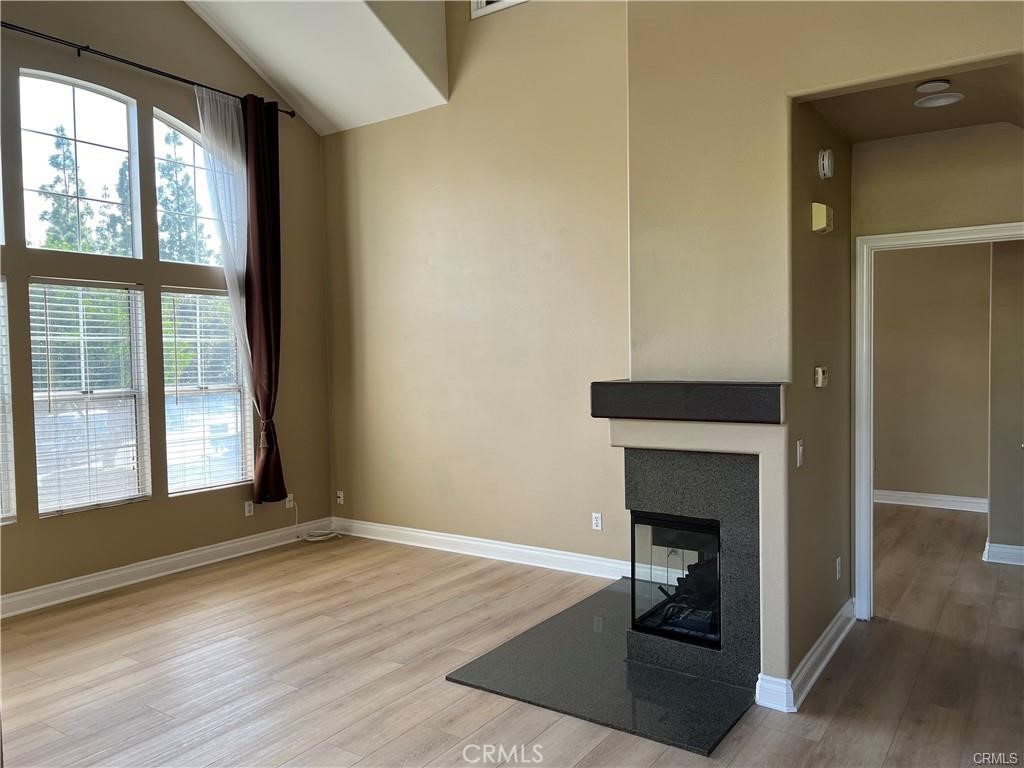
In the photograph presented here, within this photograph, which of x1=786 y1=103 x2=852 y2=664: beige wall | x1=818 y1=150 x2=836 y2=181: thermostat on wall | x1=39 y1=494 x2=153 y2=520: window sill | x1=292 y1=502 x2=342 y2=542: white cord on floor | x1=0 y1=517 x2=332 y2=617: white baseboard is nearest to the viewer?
x1=786 y1=103 x2=852 y2=664: beige wall

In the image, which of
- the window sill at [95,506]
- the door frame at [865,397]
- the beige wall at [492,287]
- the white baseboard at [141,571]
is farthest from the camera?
the beige wall at [492,287]

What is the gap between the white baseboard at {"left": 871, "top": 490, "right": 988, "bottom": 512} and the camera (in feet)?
21.5

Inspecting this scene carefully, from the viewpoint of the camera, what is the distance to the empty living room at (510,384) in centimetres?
299

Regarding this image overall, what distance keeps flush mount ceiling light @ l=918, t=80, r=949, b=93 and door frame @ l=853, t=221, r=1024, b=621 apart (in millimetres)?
892

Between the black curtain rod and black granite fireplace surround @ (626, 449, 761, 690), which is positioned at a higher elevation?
the black curtain rod

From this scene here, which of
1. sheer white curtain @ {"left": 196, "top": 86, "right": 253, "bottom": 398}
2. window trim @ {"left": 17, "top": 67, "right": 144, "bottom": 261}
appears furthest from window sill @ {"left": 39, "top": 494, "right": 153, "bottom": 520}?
window trim @ {"left": 17, "top": 67, "right": 144, "bottom": 261}

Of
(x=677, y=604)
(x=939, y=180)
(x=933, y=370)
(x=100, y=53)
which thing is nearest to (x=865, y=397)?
(x=939, y=180)

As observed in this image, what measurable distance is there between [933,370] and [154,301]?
21.1ft

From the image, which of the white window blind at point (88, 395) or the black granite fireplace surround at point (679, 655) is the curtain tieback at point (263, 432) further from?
the black granite fireplace surround at point (679, 655)

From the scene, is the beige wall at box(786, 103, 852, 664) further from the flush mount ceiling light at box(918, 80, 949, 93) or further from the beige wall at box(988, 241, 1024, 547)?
the beige wall at box(988, 241, 1024, 547)

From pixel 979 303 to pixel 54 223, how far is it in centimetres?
707

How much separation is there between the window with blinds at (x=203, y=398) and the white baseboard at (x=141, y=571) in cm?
46

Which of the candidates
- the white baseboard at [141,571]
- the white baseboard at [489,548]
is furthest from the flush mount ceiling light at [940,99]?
the white baseboard at [141,571]

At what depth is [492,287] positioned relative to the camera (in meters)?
5.30
